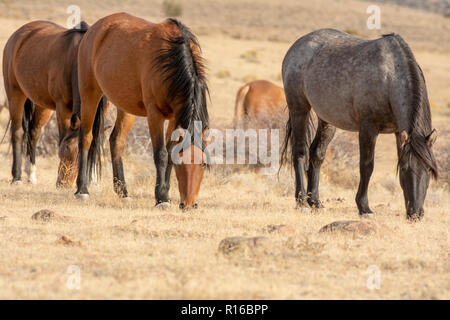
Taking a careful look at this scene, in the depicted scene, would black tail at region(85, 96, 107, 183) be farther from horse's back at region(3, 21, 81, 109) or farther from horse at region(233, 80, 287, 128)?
horse at region(233, 80, 287, 128)

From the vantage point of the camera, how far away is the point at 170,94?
7859mm

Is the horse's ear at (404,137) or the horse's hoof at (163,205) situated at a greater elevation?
the horse's ear at (404,137)

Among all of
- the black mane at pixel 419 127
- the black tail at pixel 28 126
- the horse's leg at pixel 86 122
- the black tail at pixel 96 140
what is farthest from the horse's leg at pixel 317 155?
the black tail at pixel 28 126

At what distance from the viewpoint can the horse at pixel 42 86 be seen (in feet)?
32.2

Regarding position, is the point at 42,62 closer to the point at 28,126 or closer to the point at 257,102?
the point at 28,126

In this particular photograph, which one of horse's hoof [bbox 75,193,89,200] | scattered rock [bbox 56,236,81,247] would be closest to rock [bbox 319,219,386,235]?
scattered rock [bbox 56,236,81,247]

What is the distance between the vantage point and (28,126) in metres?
11.2

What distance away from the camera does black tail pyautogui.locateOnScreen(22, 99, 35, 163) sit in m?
10.9

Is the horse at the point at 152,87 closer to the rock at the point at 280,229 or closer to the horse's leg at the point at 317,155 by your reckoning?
the rock at the point at 280,229

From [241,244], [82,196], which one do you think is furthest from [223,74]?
[241,244]

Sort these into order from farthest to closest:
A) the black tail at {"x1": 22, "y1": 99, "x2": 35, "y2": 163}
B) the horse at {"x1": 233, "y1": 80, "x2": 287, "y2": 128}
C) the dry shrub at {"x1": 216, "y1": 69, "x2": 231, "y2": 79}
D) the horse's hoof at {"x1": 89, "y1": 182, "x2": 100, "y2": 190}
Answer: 1. the dry shrub at {"x1": 216, "y1": 69, "x2": 231, "y2": 79}
2. the horse at {"x1": 233, "y1": 80, "x2": 287, "y2": 128}
3. the black tail at {"x1": 22, "y1": 99, "x2": 35, "y2": 163}
4. the horse's hoof at {"x1": 89, "y1": 182, "x2": 100, "y2": 190}

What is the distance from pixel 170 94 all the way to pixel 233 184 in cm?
393

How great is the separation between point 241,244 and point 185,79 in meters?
2.64

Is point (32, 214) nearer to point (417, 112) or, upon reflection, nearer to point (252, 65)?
point (417, 112)
